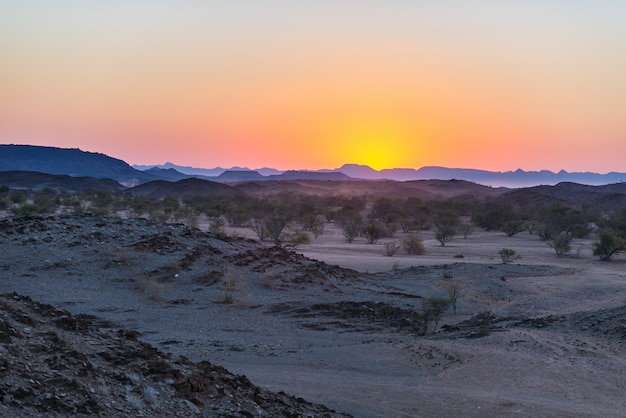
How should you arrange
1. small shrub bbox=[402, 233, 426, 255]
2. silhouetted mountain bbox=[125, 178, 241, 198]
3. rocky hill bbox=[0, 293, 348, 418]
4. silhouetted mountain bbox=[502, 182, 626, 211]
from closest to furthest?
rocky hill bbox=[0, 293, 348, 418] < small shrub bbox=[402, 233, 426, 255] < silhouetted mountain bbox=[502, 182, 626, 211] < silhouetted mountain bbox=[125, 178, 241, 198]

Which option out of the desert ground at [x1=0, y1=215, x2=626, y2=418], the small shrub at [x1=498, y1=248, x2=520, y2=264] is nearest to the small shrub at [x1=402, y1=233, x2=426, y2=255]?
the desert ground at [x1=0, y1=215, x2=626, y2=418]

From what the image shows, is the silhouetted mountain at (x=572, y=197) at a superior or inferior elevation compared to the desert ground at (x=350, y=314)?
superior

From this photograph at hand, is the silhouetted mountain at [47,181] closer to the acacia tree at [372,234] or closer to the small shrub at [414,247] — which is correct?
the acacia tree at [372,234]

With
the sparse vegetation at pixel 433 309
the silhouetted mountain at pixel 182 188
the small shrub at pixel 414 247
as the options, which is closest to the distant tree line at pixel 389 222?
the small shrub at pixel 414 247

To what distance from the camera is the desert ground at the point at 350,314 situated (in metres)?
10.3

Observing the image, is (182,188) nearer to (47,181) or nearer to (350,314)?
(47,181)

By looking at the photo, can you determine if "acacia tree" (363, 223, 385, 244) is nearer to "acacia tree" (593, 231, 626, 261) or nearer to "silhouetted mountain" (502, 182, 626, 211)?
"acacia tree" (593, 231, 626, 261)

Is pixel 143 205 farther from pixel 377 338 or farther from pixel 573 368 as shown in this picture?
pixel 573 368

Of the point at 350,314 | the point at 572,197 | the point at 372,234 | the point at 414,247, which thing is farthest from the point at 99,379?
the point at 572,197

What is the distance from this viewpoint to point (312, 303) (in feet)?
62.8

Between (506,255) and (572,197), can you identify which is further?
(572,197)

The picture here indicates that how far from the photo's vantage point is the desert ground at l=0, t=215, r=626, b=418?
404 inches

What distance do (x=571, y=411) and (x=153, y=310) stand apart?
11.9m

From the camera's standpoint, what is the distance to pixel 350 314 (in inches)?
704
